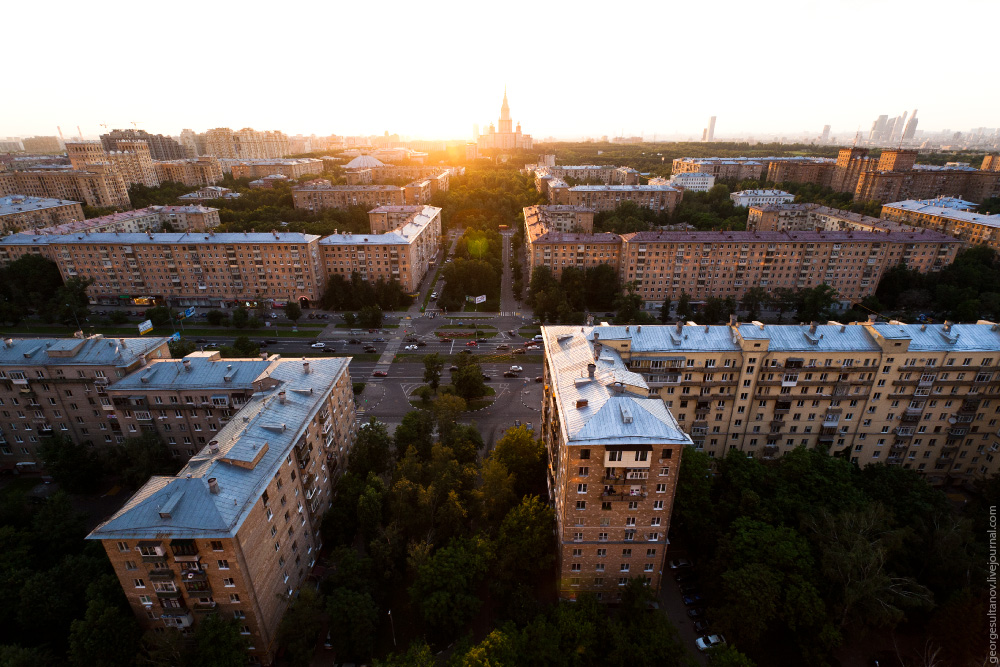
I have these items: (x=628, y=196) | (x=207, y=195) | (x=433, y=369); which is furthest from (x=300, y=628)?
(x=207, y=195)

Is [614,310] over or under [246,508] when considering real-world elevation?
under

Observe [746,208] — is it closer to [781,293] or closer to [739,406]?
[781,293]

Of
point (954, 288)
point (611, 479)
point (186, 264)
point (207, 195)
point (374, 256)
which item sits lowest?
point (954, 288)

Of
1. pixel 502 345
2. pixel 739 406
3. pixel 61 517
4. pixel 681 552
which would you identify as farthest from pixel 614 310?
pixel 61 517

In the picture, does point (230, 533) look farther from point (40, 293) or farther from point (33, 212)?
point (33, 212)

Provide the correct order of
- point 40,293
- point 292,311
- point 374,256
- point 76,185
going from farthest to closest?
point 76,185, point 374,256, point 40,293, point 292,311

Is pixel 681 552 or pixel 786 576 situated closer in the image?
pixel 786 576

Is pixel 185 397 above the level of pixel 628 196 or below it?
below

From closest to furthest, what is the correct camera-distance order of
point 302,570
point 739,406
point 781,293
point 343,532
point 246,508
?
1. point 246,508
2. point 302,570
3. point 343,532
4. point 739,406
5. point 781,293
